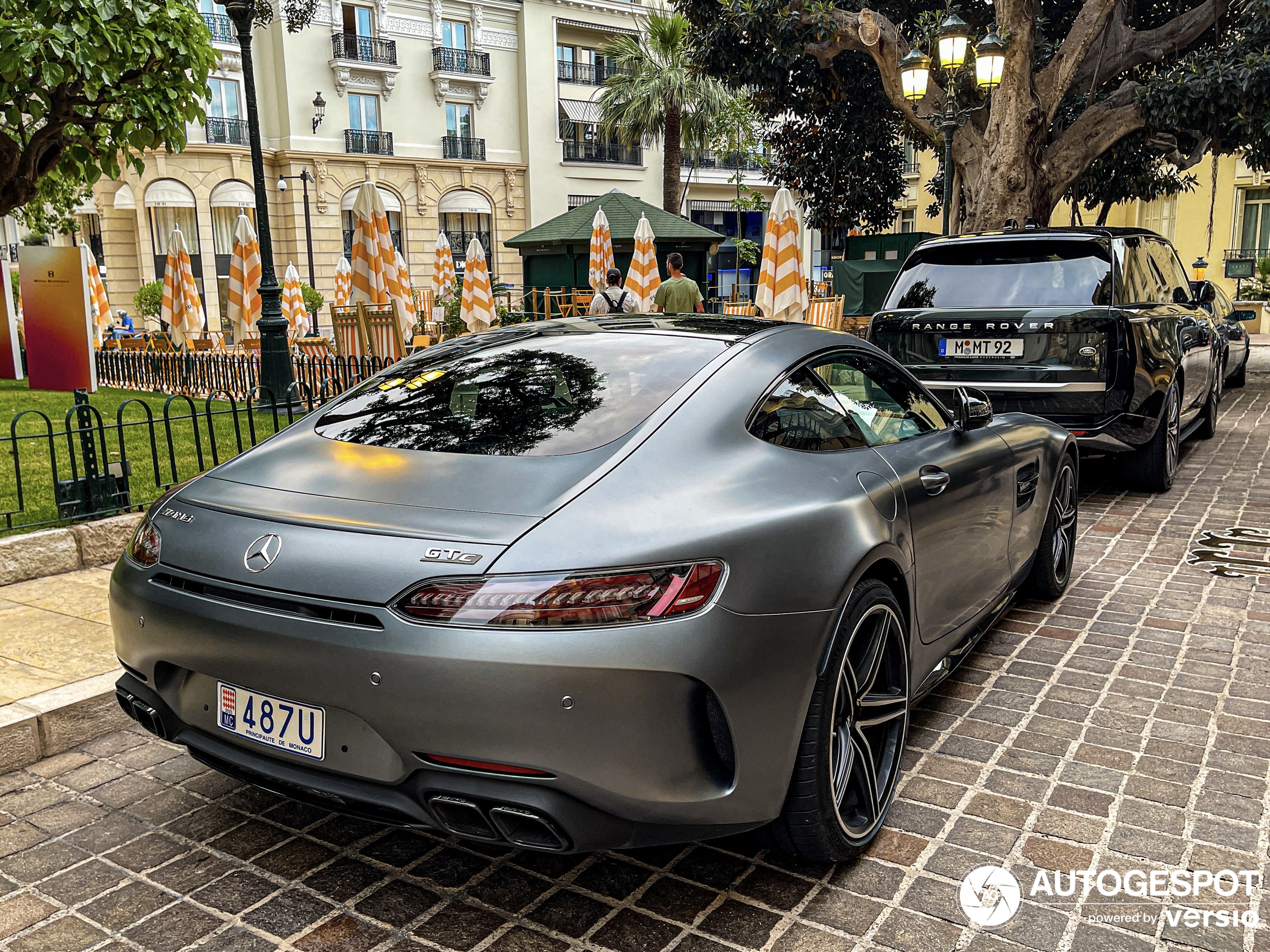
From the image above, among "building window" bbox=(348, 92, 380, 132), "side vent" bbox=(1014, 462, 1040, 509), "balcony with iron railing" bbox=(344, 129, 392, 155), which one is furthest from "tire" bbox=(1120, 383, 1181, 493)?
"building window" bbox=(348, 92, 380, 132)

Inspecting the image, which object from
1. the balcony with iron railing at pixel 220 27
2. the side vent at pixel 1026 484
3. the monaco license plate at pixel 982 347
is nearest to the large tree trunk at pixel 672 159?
the balcony with iron railing at pixel 220 27

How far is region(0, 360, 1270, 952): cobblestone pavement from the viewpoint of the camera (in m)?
2.64

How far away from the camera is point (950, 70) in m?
13.2

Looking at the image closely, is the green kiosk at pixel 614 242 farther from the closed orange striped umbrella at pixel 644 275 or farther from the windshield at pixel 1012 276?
the windshield at pixel 1012 276

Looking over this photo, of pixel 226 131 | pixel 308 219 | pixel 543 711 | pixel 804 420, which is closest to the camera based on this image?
pixel 543 711

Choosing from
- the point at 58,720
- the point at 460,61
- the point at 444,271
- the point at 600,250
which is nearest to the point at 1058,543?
the point at 58,720

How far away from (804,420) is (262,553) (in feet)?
5.37

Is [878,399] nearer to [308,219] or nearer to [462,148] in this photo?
[308,219]

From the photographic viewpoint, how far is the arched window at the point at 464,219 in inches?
1626

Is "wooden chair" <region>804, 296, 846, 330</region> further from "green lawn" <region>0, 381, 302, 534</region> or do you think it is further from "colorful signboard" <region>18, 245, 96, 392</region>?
"colorful signboard" <region>18, 245, 96, 392</region>

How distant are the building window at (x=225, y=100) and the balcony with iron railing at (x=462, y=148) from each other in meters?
7.94

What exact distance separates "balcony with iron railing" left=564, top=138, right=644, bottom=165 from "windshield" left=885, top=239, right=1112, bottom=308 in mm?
37934

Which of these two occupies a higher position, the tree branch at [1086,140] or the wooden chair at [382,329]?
the tree branch at [1086,140]

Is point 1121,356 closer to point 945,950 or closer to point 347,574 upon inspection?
point 945,950
